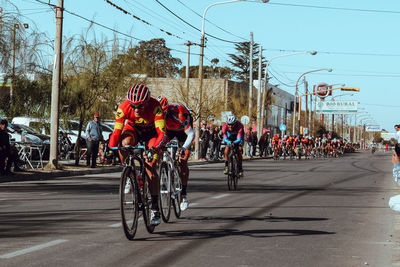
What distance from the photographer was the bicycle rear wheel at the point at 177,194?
9.44 meters

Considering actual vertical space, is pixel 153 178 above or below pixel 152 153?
below

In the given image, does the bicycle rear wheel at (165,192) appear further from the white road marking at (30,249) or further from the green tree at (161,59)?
the green tree at (161,59)

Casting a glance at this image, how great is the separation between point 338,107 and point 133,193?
83.4m

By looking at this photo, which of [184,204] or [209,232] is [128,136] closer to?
[209,232]

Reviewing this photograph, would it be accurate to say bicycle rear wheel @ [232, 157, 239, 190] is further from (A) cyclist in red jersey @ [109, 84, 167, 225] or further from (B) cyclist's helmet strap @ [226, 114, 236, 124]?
(A) cyclist in red jersey @ [109, 84, 167, 225]

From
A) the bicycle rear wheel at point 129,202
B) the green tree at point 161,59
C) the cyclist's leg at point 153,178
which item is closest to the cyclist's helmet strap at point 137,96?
the cyclist's leg at point 153,178

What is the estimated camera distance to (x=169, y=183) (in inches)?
359

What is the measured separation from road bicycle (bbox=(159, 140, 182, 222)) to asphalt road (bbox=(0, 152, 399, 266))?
0.73 ft

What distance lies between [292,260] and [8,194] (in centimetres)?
834

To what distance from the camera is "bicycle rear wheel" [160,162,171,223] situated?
8.82 metres

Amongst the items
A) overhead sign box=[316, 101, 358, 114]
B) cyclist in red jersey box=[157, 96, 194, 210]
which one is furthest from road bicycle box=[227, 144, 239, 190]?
overhead sign box=[316, 101, 358, 114]

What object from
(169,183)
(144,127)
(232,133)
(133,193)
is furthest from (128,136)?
(232,133)

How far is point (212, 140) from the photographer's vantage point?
118 ft

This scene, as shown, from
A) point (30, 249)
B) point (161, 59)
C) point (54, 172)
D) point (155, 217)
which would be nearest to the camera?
point (30, 249)
